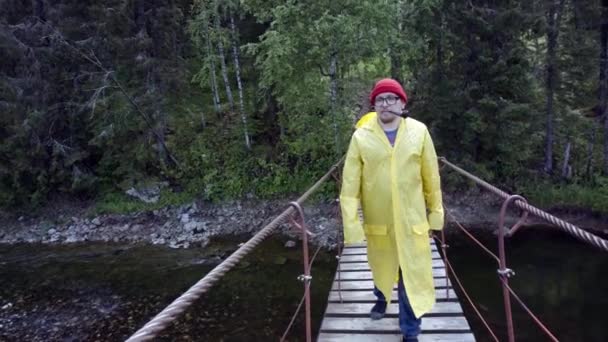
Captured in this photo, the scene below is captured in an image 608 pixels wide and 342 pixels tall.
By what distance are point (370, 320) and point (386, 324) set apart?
0.46 ft

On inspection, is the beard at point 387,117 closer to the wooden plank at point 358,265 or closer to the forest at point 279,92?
the wooden plank at point 358,265

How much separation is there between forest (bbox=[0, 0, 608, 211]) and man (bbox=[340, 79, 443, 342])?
29.6 feet

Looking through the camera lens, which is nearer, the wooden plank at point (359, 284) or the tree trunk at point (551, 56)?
the wooden plank at point (359, 284)

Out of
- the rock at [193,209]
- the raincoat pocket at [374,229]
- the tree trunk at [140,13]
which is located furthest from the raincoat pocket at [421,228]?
the tree trunk at [140,13]

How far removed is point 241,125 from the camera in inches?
594

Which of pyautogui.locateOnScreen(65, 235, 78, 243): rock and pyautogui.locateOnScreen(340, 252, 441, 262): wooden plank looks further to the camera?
pyautogui.locateOnScreen(65, 235, 78, 243): rock

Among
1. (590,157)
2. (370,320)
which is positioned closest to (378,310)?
(370,320)

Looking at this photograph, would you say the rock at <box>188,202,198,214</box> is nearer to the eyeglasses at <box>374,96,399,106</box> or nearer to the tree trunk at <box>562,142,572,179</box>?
the tree trunk at <box>562,142,572,179</box>

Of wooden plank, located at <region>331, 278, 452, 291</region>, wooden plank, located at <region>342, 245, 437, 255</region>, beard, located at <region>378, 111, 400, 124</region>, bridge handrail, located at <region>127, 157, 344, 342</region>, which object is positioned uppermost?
beard, located at <region>378, 111, 400, 124</region>

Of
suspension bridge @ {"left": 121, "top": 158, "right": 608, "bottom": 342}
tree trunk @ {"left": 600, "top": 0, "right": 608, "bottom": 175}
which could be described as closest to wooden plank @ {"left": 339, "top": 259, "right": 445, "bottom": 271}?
suspension bridge @ {"left": 121, "top": 158, "right": 608, "bottom": 342}

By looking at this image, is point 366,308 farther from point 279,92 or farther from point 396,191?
point 279,92

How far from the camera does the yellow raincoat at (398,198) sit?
2.53 meters

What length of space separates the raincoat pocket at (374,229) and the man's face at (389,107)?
0.61 metres

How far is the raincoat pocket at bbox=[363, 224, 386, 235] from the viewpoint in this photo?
2635 millimetres
